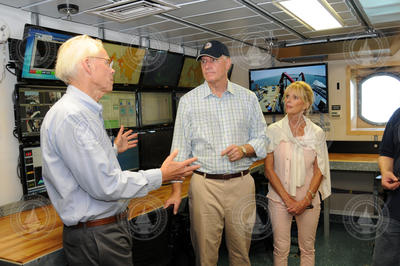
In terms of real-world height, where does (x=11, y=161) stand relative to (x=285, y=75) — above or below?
below

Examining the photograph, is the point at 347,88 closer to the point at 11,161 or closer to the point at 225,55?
the point at 225,55

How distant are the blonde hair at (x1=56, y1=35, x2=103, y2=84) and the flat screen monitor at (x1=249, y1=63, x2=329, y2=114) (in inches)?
160

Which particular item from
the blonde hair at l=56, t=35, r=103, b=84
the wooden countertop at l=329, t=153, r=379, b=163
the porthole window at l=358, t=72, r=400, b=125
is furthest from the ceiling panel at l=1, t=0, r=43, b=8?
the porthole window at l=358, t=72, r=400, b=125

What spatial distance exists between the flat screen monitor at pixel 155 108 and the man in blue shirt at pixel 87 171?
7.03ft

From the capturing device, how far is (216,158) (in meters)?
2.20

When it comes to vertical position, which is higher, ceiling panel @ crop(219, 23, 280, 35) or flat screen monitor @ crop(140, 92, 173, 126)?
ceiling panel @ crop(219, 23, 280, 35)

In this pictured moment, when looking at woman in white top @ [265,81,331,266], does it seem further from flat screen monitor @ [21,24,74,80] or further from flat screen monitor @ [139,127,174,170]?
flat screen monitor @ [21,24,74,80]

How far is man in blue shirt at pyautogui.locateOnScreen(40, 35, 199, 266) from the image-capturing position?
4.65 ft

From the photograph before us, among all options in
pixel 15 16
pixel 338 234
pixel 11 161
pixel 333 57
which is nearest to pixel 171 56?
pixel 15 16

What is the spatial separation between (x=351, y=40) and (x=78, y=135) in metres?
3.55

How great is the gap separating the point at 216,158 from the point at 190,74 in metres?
2.46

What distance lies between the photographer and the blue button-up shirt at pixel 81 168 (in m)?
1.41

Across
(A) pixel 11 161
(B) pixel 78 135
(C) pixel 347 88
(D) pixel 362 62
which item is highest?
(D) pixel 362 62

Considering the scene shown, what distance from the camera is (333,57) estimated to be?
15.7 feet
